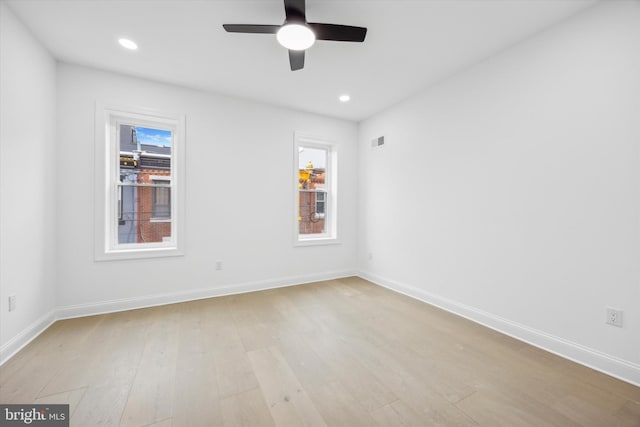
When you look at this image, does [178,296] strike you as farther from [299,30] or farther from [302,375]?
[299,30]

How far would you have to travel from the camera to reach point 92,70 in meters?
2.94

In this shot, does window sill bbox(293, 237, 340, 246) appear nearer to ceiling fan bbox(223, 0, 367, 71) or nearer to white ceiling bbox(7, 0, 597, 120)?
white ceiling bbox(7, 0, 597, 120)

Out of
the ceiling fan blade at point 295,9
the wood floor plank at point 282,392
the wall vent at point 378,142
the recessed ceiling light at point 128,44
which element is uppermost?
the recessed ceiling light at point 128,44

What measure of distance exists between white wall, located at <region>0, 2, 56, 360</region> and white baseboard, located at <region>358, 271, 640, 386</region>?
419cm

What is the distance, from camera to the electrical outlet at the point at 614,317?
1.94 metres

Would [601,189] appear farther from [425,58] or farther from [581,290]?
[425,58]

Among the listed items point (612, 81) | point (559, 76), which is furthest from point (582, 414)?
point (559, 76)

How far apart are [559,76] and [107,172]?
4.72m

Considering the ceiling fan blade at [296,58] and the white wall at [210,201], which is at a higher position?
the ceiling fan blade at [296,58]

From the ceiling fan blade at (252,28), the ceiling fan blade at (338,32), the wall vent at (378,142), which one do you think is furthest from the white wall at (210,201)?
the ceiling fan blade at (338,32)

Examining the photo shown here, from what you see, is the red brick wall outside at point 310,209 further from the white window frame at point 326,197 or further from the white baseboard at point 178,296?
the white baseboard at point 178,296

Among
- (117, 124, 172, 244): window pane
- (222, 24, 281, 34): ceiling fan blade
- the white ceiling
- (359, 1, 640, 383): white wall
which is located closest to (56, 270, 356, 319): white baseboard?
(117, 124, 172, 244): window pane

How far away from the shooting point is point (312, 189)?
15.0 ft

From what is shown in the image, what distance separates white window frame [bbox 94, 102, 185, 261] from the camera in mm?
2988
